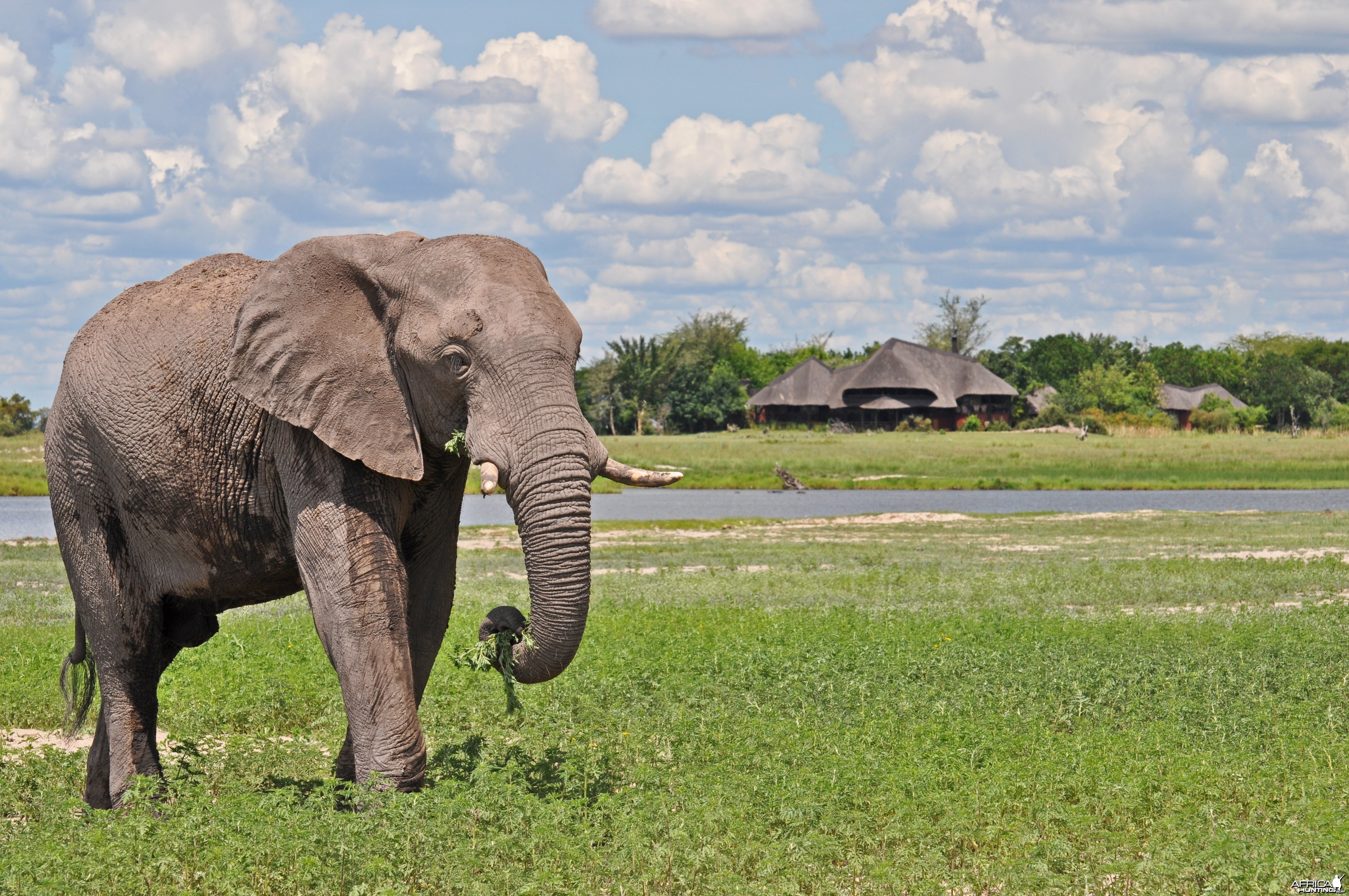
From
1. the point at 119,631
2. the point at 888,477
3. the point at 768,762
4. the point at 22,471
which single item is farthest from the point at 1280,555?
the point at 22,471

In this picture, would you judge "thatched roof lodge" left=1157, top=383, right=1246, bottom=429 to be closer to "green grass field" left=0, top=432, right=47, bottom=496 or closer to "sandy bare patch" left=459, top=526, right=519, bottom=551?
"green grass field" left=0, top=432, right=47, bottom=496

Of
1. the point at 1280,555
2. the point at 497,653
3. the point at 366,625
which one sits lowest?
the point at 1280,555

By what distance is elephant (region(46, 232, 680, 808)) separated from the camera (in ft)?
23.5

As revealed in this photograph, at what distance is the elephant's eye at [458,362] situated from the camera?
731 centimetres

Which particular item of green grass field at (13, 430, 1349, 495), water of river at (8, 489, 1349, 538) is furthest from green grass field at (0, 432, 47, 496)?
water of river at (8, 489, 1349, 538)

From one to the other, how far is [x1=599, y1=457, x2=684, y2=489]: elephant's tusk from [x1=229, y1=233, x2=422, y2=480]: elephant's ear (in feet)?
3.43

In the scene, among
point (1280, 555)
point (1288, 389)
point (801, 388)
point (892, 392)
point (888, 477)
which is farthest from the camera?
point (1288, 389)

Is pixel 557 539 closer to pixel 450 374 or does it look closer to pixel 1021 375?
pixel 450 374

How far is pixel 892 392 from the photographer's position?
10306 cm

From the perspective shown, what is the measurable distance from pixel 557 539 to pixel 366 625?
4.11 ft

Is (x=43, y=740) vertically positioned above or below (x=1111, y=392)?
below

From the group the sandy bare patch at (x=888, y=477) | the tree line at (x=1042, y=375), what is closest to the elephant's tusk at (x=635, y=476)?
the sandy bare patch at (x=888, y=477)

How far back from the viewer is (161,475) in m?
8.48

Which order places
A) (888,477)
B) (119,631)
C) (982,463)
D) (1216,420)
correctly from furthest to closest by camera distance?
1. (1216,420)
2. (982,463)
3. (888,477)
4. (119,631)
